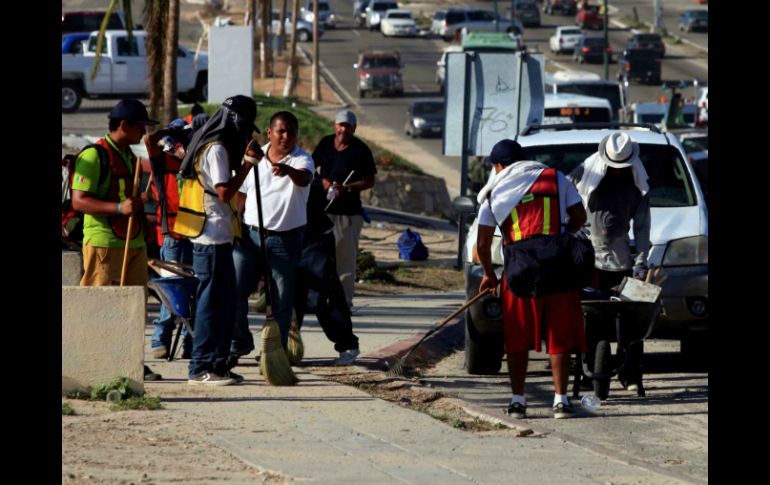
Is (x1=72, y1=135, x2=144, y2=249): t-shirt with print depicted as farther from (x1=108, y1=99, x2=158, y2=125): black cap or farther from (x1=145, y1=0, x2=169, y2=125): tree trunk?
(x1=145, y1=0, x2=169, y2=125): tree trunk

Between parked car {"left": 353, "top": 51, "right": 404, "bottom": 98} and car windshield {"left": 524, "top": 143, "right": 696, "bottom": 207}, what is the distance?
149 feet

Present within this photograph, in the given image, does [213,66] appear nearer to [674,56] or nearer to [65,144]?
[65,144]

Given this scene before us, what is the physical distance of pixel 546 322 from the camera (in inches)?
347

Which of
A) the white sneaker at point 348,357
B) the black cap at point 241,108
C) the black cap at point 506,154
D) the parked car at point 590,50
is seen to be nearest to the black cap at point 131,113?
the black cap at point 241,108

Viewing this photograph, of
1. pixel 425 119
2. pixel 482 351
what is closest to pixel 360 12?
pixel 425 119

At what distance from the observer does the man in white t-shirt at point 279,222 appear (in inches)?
378

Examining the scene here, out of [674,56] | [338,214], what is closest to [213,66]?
[338,214]

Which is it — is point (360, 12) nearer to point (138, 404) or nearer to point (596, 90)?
point (596, 90)

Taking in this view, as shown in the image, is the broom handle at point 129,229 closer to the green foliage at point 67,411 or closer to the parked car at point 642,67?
the green foliage at point 67,411

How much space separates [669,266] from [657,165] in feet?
4.92

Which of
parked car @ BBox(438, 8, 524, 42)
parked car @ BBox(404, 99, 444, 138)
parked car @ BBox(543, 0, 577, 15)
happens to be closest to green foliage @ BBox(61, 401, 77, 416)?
parked car @ BBox(404, 99, 444, 138)

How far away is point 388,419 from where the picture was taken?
833 cm

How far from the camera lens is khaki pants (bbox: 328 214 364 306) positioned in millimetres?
12031
